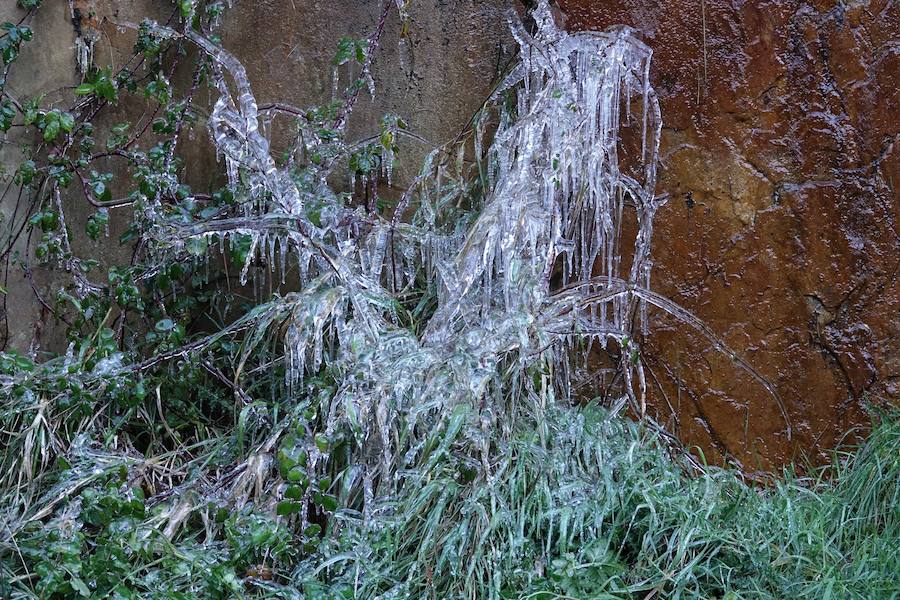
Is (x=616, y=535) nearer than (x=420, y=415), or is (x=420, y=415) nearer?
(x=616, y=535)

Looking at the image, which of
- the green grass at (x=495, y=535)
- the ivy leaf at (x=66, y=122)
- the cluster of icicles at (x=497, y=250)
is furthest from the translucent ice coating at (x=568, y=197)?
the ivy leaf at (x=66, y=122)

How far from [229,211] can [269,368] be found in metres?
0.55

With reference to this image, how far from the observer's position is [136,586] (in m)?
2.32

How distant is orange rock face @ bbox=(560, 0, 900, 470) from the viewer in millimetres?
2775

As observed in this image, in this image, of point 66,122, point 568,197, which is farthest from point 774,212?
point 66,122

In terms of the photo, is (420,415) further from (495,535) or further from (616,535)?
(616,535)

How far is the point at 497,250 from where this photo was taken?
2848mm

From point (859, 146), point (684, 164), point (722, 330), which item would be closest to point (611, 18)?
point (684, 164)

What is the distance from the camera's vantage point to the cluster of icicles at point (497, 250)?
264 cm

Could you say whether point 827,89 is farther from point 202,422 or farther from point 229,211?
point 202,422

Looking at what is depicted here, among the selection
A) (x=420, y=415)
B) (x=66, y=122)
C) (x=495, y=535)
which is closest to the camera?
(x=495, y=535)

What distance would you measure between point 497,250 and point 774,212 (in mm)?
858

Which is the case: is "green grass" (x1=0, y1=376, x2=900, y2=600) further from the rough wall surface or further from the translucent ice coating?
the translucent ice coating

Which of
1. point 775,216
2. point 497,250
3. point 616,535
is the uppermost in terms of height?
point 775,216
